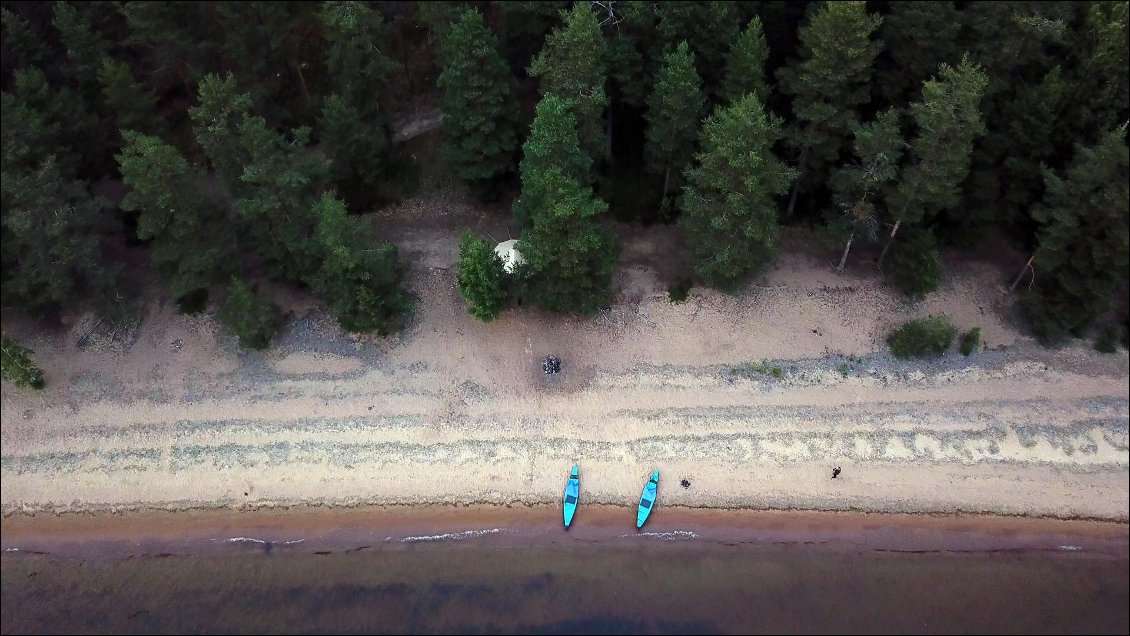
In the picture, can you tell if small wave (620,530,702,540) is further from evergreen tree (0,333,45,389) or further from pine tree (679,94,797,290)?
evergreen tree (0,333,45,389)

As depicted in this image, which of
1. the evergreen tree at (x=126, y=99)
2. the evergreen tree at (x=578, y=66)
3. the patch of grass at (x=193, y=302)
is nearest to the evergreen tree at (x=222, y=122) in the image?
the evergreen tree at (x=126, y=99)

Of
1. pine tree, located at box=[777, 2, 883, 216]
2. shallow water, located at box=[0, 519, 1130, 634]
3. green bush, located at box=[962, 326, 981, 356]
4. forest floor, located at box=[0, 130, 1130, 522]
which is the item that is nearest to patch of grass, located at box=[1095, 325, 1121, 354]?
forest floor, located at box=[0, 130, 1130, 522]

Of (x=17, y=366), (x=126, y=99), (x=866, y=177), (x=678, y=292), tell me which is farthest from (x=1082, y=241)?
(x=17, y=366)

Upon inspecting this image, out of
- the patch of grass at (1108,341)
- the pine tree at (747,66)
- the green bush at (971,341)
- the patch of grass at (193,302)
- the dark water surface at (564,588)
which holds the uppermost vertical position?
the pine tree at (747,66)

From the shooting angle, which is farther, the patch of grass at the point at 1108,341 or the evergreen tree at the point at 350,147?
the evergreen tree at the point at 350,147

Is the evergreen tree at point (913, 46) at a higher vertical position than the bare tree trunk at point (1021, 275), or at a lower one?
higher

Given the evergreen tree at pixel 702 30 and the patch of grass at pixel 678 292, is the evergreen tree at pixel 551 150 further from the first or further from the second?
the patch of grass at pixel 678 292
